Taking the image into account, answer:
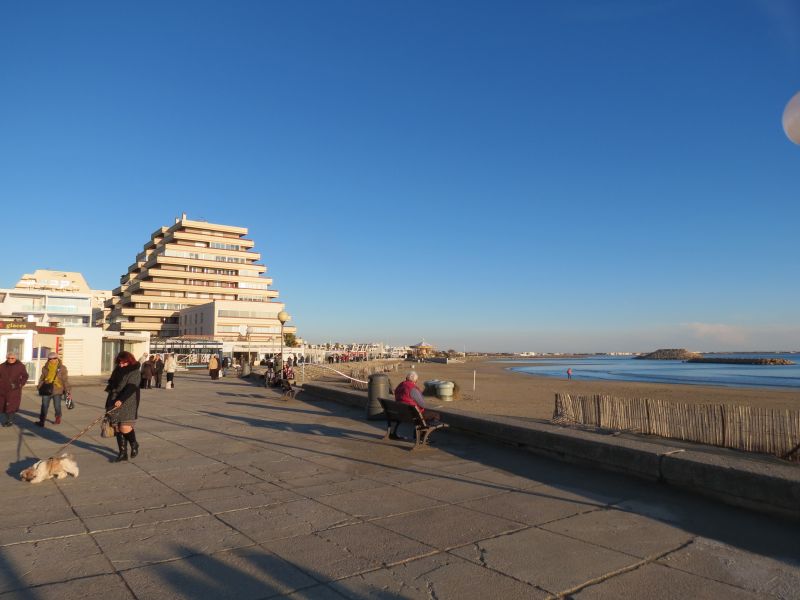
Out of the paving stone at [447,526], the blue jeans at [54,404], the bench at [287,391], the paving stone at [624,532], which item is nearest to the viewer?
the paving stone at [624,532]

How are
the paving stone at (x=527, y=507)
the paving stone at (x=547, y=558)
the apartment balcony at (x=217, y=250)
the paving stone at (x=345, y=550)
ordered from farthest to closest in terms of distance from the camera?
the apartment balcony at (x=217, y=250)
the paving stone at (x=527, y=507)
the paving stone at (x=345, y=550)
the paving stone at (x=547, y=558)

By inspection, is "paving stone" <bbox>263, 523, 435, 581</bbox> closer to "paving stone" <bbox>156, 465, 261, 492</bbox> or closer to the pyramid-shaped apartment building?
"paving stone" <bbox>156, 465, 261, 492</bbox>

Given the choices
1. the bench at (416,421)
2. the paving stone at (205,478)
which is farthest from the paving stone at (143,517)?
the bench at (416,421)

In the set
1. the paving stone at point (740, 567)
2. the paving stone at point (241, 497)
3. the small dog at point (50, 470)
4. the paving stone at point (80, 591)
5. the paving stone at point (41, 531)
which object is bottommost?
the paving stone at point (740, 567)

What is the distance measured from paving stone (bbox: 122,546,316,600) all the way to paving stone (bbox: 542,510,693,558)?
2.26 metres

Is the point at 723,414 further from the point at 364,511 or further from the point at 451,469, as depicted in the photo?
the point at 364,511

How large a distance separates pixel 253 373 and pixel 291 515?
23770 mm

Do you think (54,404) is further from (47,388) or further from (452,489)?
(452,489)

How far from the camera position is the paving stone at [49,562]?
3672 millimetres

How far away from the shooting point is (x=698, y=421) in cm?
1010

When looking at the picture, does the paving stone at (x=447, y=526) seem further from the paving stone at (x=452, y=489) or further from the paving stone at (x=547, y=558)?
the paving stone at (x=452, y=489)

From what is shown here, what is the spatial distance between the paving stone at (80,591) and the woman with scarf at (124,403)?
406cm

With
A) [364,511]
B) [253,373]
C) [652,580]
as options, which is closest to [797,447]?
[652,580]

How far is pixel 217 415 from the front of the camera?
12586 mm
